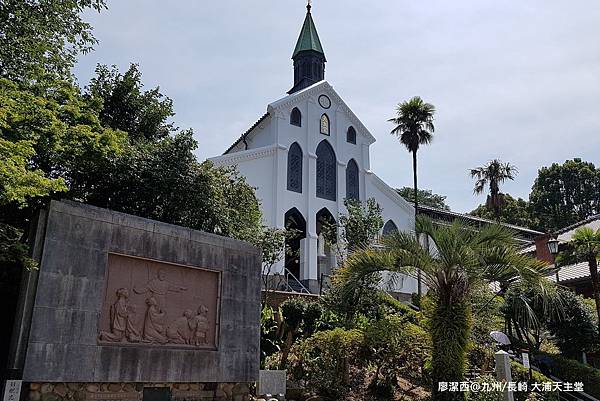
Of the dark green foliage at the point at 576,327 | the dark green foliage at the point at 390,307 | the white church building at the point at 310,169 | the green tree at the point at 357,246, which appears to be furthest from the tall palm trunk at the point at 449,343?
the white church building at the point at 310,169

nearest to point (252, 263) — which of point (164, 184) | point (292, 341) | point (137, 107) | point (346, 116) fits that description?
point (164, 184)

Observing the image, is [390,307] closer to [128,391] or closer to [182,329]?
[182,329]

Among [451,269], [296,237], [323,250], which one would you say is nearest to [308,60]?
[296,237]

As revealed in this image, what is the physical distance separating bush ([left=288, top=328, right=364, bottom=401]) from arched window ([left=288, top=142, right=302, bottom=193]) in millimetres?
18907

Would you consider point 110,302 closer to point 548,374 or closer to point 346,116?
point 548,374

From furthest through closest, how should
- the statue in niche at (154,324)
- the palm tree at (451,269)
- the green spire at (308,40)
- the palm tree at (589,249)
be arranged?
the green spire at (308,40) < the palm tree at (589,249) < the palm tree at (451,269) < the statue in niche at (154,324)

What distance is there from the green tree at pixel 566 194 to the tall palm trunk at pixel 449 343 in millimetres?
40748

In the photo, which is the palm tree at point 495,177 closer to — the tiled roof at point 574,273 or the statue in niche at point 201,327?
the tiled roof at point 574,273

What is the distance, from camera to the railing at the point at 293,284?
92.0 feet

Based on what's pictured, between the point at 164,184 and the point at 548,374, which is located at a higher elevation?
the point at 164,184

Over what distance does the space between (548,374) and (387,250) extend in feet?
29.9

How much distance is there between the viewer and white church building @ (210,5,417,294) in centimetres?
3160

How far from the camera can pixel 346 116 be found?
123 feet

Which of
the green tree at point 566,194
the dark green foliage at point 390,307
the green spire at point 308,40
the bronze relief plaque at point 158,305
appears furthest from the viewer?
the green tree at point 566,194
